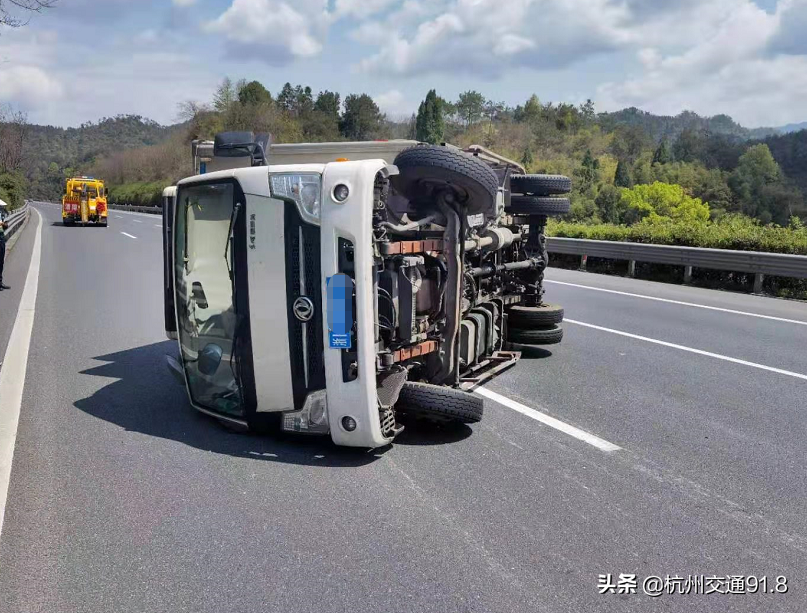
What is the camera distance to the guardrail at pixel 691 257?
14275 mm

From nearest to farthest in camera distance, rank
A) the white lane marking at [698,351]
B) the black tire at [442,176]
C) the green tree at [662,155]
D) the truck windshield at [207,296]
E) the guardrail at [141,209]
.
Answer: the truck windshield at [207,296] < the black tire at [442,176] < the white lane marking at [698,351] < the guardrail at [141,209] < the green tree at [662,155]

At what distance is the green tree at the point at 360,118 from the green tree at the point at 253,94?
895 cm

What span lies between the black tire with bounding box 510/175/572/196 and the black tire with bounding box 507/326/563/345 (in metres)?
1.54

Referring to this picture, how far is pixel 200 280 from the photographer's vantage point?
5.53 metres

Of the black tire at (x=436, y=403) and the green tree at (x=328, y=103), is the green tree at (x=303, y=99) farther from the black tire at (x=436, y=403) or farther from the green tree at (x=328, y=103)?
the black tire at (x=436, y=403)

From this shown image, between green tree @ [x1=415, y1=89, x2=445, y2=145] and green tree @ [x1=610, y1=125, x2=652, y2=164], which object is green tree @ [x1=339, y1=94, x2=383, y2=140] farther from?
green tree @ [x1=610, y1=125, x2=652, y2=164]

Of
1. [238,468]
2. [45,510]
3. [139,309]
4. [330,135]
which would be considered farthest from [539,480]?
[330,135]

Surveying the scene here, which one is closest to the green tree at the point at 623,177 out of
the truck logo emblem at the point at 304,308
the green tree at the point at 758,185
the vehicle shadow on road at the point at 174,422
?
the green tree at the point at 758,185

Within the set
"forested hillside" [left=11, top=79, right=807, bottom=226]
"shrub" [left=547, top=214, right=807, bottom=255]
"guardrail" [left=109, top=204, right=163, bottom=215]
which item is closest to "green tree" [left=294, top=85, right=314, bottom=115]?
"forested hillside" [left=11, top=79, right=807, bottom=226]

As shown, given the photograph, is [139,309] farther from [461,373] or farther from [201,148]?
[461,373]

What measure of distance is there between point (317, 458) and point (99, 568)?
1738mm

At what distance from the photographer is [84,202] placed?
38906 millimetres

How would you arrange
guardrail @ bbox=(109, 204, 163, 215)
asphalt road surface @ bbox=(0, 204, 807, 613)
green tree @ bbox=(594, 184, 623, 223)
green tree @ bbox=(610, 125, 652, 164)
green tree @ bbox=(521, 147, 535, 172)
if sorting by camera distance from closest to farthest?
asphalt road surface @ bbox=(0, 204, 807, 613)
guardrail @ bbox=(109, 204, 163, 215)
green tree @ bbox=(594, 184, 623, 223)
green tree @ bbox=(521, 147, 535, 172)
green tree @ bbox=(610, 125, 652, 164)

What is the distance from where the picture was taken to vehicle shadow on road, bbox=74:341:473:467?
16.9 ft
